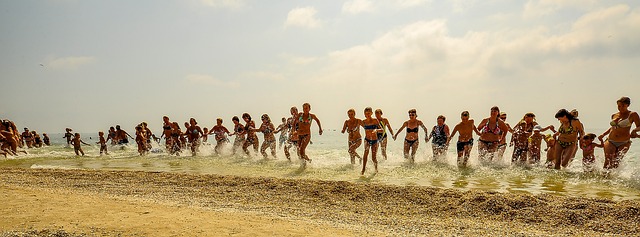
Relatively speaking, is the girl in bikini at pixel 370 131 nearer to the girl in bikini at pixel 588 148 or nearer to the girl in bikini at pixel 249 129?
the girl in bikini at pixel 588 148

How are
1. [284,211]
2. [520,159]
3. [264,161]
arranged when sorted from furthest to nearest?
[264,161] < [520,159] < [284,211]

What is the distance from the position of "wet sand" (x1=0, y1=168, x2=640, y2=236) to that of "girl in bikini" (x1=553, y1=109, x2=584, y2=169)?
500 centimetres

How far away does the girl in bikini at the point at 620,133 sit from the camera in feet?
29.8

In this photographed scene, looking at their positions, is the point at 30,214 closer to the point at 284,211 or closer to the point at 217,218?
the point at 217,218

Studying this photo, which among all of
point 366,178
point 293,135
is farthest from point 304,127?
point 366,178

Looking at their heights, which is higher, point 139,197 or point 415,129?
point 415,129

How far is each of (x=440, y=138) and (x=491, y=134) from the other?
75.3 inches

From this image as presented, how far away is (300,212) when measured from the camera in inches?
249

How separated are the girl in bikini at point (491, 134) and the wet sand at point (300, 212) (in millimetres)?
5756

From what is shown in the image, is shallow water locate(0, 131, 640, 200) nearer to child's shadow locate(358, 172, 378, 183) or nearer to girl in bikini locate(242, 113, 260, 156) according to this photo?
child's shadow locate(358, 172, 378, 183)

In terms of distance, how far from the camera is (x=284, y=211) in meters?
6.39

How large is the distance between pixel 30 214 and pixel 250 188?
3951 mm

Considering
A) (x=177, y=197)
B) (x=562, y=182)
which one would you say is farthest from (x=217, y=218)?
(x=562, y=182)

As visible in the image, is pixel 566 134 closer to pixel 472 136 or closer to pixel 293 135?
pixel 472 136
